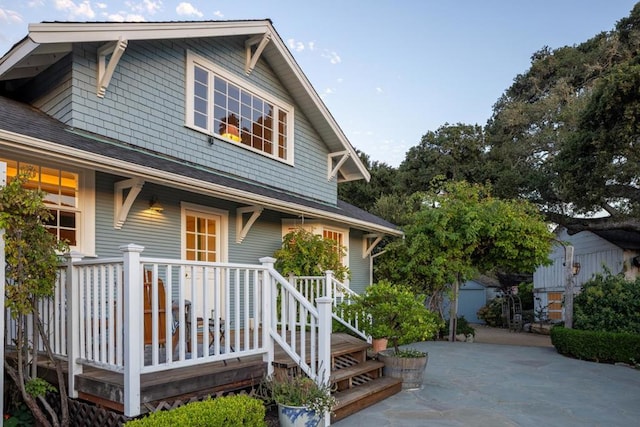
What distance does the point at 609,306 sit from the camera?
9336 mm

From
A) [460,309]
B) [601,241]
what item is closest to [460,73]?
[601,241]

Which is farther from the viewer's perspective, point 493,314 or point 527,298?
point 527,298

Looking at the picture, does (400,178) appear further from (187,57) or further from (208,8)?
(187,57)

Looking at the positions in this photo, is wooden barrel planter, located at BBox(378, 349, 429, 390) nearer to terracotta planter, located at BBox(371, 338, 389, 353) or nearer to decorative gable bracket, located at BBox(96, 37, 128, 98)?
terracotta planter, located at BBox(371, 338, 389, 353)

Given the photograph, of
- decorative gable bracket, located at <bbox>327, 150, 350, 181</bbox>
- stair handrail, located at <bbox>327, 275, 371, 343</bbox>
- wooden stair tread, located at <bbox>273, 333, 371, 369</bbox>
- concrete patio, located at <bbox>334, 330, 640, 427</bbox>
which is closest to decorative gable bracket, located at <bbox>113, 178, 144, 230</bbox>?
wooden stair tread, located at <bbox>273, 333, 371, 369</bbox>

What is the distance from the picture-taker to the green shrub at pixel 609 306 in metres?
9.00

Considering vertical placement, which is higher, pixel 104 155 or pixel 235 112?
pixel 235 112

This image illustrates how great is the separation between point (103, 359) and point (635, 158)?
42.7 ft

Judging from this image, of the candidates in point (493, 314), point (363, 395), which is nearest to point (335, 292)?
point (363, 395)

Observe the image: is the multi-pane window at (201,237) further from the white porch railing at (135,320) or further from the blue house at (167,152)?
the white porch railing at (135,320)

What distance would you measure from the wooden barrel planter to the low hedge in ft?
15.5

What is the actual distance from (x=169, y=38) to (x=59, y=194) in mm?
3080

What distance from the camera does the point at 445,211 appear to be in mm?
11102

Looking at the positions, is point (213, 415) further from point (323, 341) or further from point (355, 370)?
point (355, 370)
